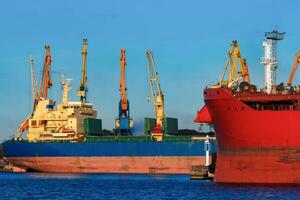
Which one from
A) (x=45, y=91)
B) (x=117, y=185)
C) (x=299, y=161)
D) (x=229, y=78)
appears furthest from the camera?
(x=45, y=91)

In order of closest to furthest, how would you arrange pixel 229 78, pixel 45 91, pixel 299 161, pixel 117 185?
1. pixel 299 161
2. pixel 117 185
3. pixel 229 78
4. pixel 45 91

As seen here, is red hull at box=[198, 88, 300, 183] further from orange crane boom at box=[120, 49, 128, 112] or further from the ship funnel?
orange crane boom at box=[120, 49, 128, 112]

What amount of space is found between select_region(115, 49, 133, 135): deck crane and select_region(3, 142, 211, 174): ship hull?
5.58m

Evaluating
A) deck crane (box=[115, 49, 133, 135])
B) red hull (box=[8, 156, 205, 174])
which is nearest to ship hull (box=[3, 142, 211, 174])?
red hull (box=[8, 156, 205, 174])

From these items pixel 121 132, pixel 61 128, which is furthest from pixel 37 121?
pixel 121 132

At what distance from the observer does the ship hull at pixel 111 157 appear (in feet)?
253

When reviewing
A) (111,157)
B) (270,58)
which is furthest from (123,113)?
(270,58)

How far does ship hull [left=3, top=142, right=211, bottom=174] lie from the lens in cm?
7712

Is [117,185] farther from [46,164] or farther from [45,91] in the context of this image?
[45,91]

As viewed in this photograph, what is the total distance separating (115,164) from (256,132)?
3129cm

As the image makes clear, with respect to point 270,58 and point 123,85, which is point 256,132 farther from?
point 123,85

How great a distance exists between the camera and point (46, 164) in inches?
3191

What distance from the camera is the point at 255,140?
49.6m

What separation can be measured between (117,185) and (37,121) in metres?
30.1
